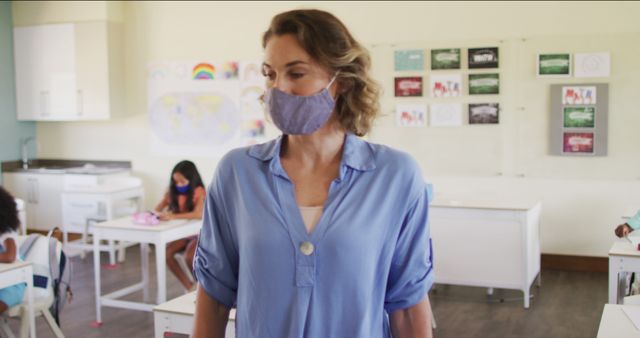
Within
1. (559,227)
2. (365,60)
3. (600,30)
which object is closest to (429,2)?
(600,30)

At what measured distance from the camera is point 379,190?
1.38 m

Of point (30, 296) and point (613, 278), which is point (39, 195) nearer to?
point (30, 296)

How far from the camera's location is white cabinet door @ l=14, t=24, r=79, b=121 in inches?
→ 296

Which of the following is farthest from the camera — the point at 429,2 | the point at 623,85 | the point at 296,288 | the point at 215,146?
the point at 215,146

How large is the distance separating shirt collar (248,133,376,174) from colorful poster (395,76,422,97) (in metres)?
5.09

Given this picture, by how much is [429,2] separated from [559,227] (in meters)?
2.28

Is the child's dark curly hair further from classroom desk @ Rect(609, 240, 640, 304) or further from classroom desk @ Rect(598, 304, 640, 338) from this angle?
classroom desk @ Rect(609, 240, 640, 304)

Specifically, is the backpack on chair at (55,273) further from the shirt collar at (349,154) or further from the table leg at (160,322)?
the shirt collar at (349,154)

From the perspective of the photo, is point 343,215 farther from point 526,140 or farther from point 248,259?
point 526,140

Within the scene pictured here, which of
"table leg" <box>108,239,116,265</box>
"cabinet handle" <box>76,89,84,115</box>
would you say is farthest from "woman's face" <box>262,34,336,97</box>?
"cabinet handle" <box>76,89,84,115</box>

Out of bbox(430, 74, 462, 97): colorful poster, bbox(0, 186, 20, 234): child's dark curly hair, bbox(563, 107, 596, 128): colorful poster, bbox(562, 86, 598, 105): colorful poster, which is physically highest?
bbox(430, 74, 462, 97): colorful poster

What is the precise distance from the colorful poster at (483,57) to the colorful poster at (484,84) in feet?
0.28

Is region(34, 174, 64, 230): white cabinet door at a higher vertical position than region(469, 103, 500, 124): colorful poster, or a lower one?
lower

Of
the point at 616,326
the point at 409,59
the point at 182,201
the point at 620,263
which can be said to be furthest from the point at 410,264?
the point at 409,59
